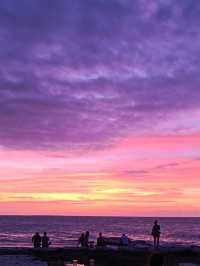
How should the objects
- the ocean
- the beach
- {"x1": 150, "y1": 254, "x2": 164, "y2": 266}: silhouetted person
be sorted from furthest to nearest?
the ocean → the beach → {"x1": 150, "y1": 254, "x2": 164, "y2": 266}: silhouetted person

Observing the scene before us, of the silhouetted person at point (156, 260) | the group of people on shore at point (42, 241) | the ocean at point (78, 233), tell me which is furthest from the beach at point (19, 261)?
the ocean at point (78, 233)

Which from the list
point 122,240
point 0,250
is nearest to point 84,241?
point 122,240

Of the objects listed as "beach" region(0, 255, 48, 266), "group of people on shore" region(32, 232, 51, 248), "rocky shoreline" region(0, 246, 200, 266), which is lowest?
"beach" region(0, 255, 48, 266)

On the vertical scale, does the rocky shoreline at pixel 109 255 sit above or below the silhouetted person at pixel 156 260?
below

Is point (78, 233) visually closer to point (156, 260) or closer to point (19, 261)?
point (19, 261)

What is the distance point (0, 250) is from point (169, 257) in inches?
443

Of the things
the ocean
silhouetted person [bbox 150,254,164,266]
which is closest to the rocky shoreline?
silhouetted person [bbox 150,254,164,266]

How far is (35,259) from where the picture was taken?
31812mm

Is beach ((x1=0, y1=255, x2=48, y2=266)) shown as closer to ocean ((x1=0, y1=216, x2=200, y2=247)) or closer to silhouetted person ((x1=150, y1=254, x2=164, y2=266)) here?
silhouetted person ((x1=150, y1=254, x2=164, y2=266))

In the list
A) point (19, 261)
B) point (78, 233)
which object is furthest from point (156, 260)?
point (78, 233)

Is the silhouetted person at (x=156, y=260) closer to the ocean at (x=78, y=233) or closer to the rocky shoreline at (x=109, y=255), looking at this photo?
the rocky shoreline at (x=109, y=255)

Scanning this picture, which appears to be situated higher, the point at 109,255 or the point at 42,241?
the point at 42,241

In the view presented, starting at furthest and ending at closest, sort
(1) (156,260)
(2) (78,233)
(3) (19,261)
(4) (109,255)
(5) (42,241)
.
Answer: (2) (78,233)
(5) (42,241)
(4) (109,255)
(3) (19,261)
(1) (156,260)

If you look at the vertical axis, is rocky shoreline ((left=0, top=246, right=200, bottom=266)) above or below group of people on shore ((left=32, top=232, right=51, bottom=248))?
below
